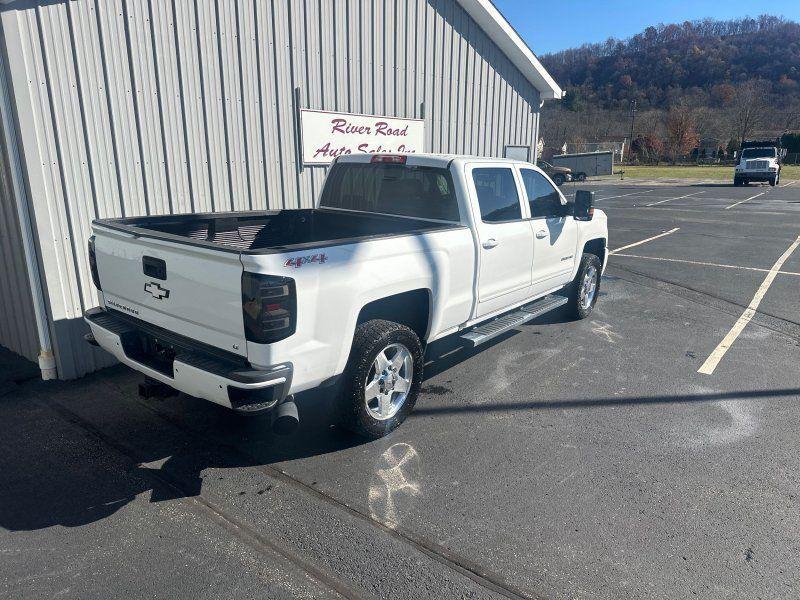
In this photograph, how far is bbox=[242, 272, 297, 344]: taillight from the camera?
9.88ft

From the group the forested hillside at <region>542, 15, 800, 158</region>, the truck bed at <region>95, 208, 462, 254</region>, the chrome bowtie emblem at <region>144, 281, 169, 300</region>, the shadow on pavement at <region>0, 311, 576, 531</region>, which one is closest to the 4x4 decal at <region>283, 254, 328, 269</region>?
the chrome bowtie emblem at <region>144, 281, 169, 300</region>

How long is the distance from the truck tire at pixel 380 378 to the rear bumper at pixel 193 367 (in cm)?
61

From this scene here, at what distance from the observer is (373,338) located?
3766 mm

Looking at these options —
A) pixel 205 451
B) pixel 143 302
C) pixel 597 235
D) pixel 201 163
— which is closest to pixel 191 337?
pixel 143 302

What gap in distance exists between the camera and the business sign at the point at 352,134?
710 centimetres

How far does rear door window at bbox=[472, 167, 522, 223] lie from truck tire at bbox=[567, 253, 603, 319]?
5.80 feet

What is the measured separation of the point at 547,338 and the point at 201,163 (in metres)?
4.13

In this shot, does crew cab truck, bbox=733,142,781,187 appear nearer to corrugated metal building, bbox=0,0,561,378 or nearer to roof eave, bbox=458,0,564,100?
roof eave, bbox=458,0,564,100

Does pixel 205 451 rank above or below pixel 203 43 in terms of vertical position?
below

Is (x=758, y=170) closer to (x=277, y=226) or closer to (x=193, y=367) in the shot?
(x=277, y=226)

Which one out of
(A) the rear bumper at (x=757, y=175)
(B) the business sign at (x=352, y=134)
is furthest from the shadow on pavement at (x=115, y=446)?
(A) the rear bumper at (x=757, y=175)

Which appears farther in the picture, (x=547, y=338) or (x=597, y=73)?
(x=597, y=73)

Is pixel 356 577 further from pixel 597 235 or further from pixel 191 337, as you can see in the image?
pixel 597 235

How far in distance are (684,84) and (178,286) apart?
140 metres
